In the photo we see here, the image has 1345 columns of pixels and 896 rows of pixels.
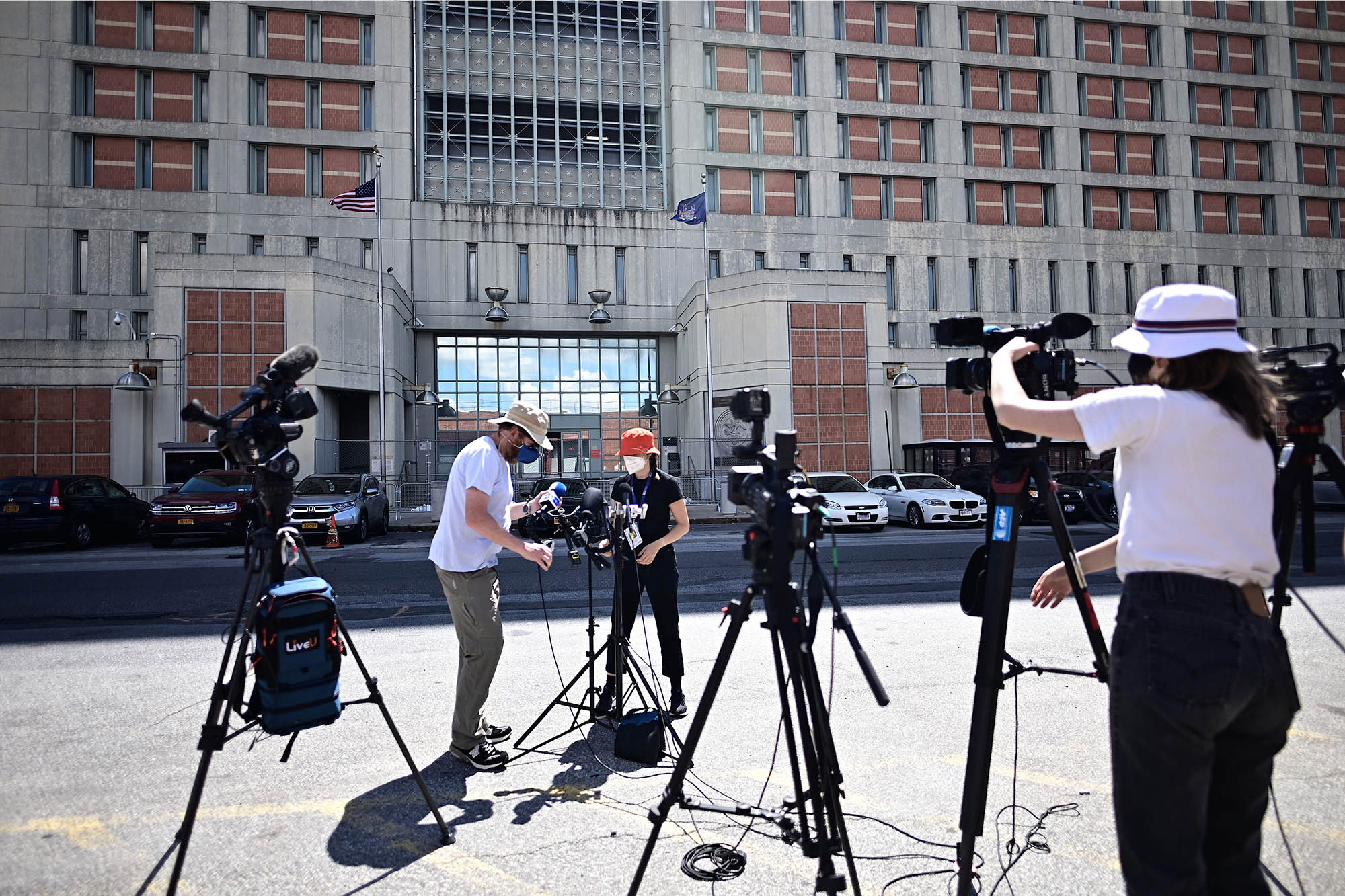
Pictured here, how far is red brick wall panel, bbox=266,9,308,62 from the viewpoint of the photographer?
33.7m

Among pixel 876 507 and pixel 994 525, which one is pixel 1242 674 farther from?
pixel 876 507

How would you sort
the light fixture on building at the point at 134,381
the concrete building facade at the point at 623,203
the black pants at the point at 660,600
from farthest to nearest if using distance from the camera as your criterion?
1. the concrete building facade at the point at 623,203
2. the light fixture on building at the point at 134,381
3. the black pants at the point at 660,600

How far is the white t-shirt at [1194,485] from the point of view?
6.26ft

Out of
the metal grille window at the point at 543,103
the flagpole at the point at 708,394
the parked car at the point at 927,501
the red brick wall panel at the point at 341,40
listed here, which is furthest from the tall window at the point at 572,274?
the parked car at the point at 927,501

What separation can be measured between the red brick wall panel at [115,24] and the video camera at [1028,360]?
41.3 m

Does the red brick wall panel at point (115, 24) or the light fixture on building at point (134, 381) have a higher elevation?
the red brick wall panel at point (115, 24)

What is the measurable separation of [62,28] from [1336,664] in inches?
1721

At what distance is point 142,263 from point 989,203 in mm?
38385

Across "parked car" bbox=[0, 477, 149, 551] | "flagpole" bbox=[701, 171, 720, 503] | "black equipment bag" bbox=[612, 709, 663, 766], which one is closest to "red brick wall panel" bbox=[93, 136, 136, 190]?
"parked car" bbox=[0, 477, 149, 551]

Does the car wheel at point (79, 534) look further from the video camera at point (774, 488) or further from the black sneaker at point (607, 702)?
the video camera at point (774, 488)

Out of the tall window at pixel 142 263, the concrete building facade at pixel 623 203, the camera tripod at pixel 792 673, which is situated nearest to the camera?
the camera tripod at pixel 792 673

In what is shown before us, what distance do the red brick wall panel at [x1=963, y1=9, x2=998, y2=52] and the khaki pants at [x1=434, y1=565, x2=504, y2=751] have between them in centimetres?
4343

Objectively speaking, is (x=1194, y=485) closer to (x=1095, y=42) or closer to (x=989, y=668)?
(x=989, y=668)

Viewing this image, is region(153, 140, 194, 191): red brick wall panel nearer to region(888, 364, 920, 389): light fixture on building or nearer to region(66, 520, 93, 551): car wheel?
region(66, 520, 93, 551): car wheel
